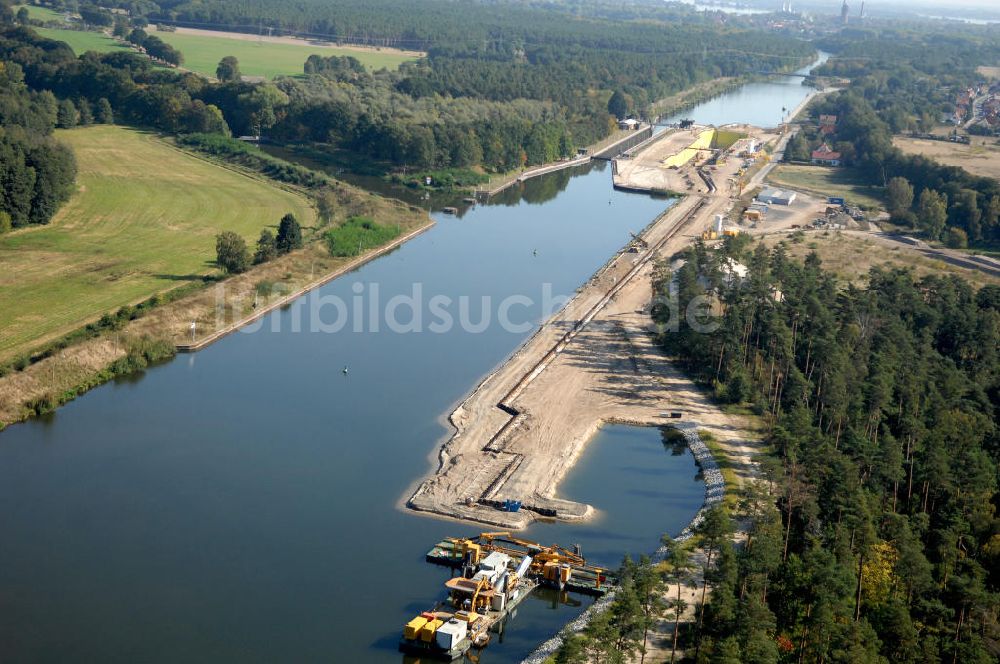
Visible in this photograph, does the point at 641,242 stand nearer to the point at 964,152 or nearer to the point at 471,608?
the point at 471,608

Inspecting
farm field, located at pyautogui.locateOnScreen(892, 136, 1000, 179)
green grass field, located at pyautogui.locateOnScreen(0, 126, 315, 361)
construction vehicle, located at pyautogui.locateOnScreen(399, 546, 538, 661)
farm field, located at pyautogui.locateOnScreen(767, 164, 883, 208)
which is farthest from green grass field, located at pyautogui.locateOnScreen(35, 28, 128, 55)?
construction vehicle, located at pyautogui.locateOnScreen(399, 546, 538, 661)

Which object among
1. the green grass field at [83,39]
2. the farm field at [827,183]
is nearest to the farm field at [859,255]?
the farm field at [827,183]

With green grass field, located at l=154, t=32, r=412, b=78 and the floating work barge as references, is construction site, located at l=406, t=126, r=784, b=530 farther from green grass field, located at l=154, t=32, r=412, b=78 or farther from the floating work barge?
green grass field, located at l=154, t=32, r=412, b=78

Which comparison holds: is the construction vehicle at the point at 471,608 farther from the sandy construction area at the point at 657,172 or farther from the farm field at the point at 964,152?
the farm field at the point at 964,152

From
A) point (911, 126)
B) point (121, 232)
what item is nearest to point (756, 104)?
point (911, 126)

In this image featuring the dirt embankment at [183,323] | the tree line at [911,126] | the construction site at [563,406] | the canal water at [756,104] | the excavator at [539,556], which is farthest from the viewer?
the canal water at [756,104]

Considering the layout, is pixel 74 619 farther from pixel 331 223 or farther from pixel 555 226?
pixel 555 226

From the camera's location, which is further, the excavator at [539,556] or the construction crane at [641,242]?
the construction crane at [641,242]
